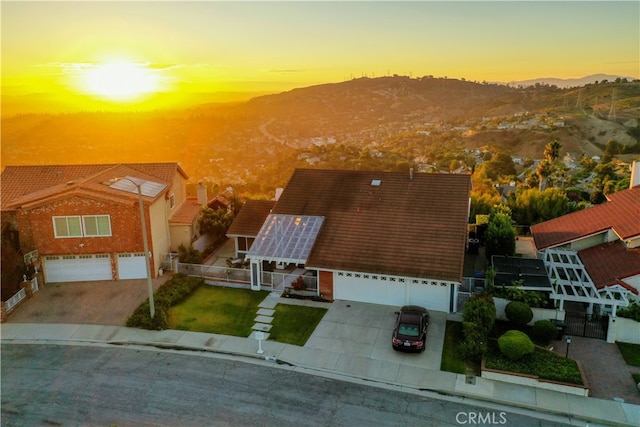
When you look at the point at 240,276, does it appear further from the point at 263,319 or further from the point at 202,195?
the point at 202,195

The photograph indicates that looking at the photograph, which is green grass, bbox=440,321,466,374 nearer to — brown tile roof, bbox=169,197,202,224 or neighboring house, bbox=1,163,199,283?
neighboring house, bbox=1,163,199,283

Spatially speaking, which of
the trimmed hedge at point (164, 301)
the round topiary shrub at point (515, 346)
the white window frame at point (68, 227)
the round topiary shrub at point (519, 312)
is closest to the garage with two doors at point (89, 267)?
the white window frame at point (68, 227)

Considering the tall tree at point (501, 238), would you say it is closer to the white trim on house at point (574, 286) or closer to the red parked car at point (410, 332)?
the white trim on house at point (574, 286)

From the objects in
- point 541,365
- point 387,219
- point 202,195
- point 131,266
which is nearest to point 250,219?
point 202,195

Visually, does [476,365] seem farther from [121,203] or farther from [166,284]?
[121,203]

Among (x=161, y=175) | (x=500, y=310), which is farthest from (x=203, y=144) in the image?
(x=500, y=310)

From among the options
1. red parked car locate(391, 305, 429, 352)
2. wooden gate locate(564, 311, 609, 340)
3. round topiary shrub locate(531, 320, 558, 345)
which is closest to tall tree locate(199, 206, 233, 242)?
red parked car locate(391, 305, 429, 352)
